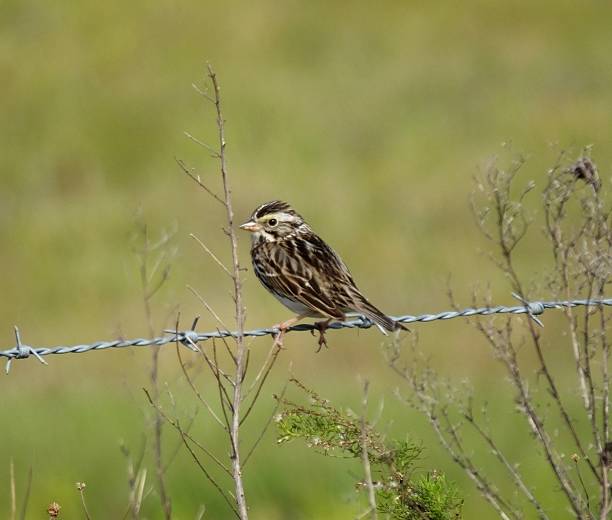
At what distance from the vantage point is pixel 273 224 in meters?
9.80

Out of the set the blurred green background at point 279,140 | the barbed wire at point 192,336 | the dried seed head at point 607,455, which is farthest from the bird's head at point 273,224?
the blurred green background at point 279,140

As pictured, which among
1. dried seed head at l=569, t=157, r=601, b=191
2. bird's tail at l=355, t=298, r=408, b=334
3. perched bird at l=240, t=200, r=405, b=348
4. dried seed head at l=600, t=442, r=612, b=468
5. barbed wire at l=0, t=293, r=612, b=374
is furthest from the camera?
perched bird at l=240, t=200, r=405, b=348

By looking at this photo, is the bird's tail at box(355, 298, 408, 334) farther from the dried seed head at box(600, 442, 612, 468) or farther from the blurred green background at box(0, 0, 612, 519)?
the blurred green background at box(0, 0, 612, 519)

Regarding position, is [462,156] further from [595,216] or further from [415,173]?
[595,216]

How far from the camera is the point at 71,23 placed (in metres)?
38.8

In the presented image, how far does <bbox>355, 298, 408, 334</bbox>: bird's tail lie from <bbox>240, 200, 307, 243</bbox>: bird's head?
1.09 m

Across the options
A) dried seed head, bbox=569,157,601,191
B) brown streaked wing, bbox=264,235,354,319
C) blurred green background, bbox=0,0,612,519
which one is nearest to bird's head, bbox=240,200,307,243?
brown streaked wing, bbox=264,235,354,319

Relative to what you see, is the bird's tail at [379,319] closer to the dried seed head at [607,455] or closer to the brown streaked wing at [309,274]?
the brown streaked wing at [309,274]

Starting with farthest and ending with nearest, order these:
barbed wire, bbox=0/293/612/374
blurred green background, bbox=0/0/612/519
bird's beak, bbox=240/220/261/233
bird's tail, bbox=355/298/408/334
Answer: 1. blurred green background, bbox=0/0/612/519
2. bird's beak, bbox=240/220/261/233
3. bird's tail, bbox=355/298/408/334
4. barbed wire, bbox=0/293/612/374

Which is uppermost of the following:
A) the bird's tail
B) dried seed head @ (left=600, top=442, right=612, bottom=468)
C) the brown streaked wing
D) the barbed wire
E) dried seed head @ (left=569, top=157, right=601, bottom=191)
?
the brown streaked wing

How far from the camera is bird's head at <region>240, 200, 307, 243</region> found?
32.0ft

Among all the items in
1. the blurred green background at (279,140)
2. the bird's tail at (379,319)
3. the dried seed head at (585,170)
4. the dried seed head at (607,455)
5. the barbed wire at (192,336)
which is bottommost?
the dried seed head at (607,455)

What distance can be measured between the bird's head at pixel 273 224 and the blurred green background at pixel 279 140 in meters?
10.6

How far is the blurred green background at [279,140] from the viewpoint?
26.7 metres
